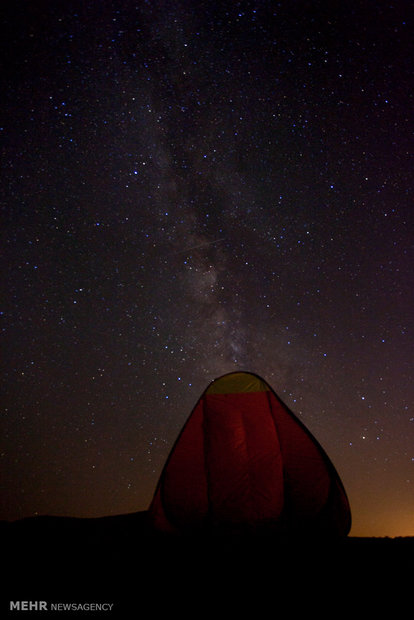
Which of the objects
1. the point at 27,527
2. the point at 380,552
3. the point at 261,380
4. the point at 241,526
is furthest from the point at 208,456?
the point at 27,527

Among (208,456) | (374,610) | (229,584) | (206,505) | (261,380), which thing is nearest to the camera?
(374,610)

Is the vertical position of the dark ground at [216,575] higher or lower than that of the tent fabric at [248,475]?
lower

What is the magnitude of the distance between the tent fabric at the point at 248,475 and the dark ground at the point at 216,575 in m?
0.23

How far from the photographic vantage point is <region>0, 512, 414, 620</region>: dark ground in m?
2.37

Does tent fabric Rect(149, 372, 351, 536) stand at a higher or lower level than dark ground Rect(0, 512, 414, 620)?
higher

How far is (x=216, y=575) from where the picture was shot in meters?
2.88

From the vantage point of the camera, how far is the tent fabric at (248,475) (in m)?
3.96

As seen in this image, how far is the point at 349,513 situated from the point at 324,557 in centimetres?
82

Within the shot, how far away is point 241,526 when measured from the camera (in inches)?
156

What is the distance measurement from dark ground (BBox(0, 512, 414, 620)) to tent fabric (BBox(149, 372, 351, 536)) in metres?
0.23

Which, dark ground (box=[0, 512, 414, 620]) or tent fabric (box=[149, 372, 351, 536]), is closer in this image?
dark ground (box=[0, 512, 414, 620])

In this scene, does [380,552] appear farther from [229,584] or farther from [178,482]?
[178,482]

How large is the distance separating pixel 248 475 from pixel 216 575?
1.43 metres

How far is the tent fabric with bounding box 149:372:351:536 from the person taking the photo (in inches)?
156
